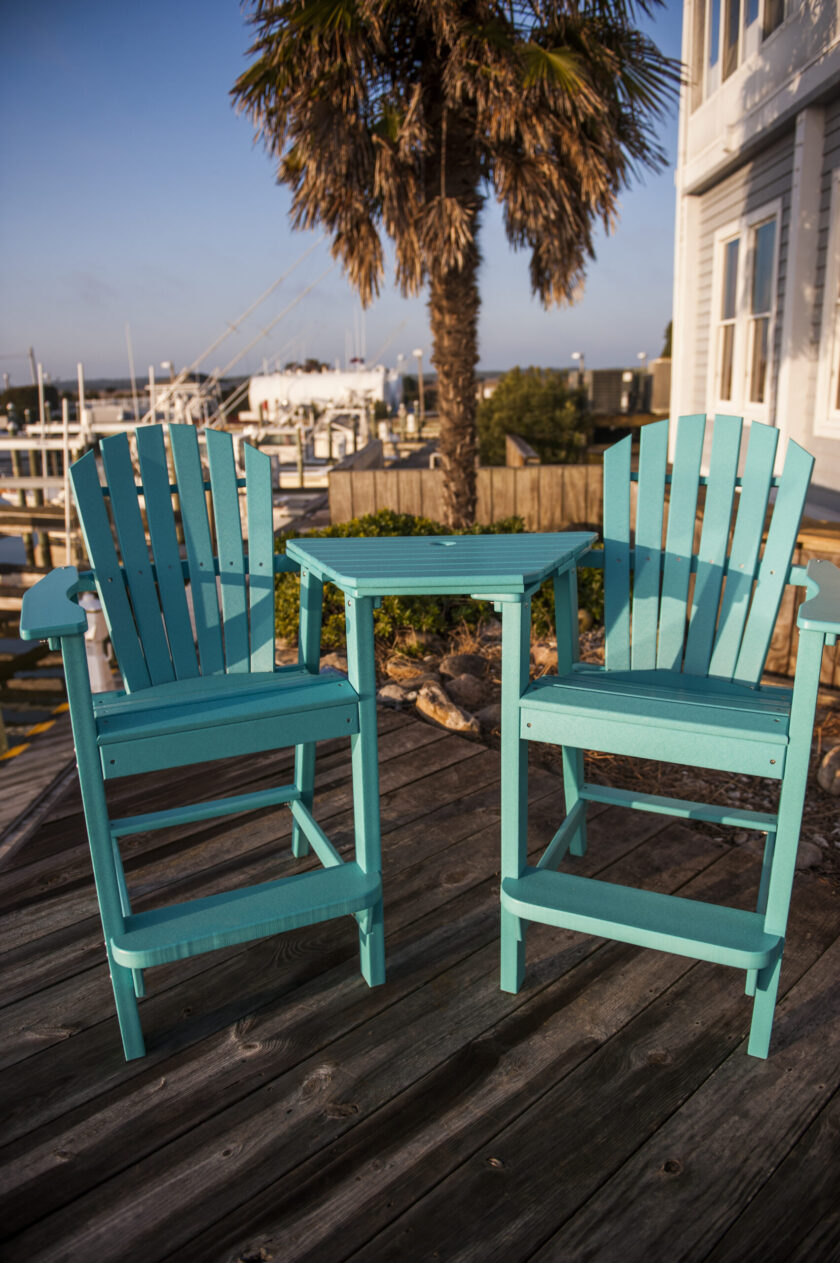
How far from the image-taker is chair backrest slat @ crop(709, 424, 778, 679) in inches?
72.2

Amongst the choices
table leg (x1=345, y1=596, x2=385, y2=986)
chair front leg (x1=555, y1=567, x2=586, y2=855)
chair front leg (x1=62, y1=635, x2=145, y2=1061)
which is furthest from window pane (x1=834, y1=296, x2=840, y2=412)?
chair front leg (x1=62, y1=635, x2=145, y2=1061)

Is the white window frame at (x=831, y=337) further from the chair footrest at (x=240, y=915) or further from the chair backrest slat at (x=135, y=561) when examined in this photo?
the chair footrest at (x=240, y=915)

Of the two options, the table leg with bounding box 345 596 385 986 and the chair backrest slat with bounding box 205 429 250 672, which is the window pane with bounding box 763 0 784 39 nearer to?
the chair backrest slat with bounding box 205 429 250 672

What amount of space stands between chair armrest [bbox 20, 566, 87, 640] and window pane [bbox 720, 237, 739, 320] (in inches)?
253

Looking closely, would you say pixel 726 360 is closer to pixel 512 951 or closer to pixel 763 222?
pixel 763 222

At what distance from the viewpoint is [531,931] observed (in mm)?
1900

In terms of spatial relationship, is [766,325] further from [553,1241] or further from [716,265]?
[553,1241]

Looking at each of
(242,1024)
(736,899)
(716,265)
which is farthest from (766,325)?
(242,1024)

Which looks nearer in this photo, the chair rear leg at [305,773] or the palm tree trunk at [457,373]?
the chair rear leg at [305,773]

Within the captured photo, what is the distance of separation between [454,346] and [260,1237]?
18.6 feet

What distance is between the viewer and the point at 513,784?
162 centimetres

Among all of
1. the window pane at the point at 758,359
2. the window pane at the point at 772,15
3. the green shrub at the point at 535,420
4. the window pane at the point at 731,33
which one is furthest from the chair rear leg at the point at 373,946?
the green shrub at the point at 535,420

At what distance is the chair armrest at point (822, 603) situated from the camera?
1.26 m

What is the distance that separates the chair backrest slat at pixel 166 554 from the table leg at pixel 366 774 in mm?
606
